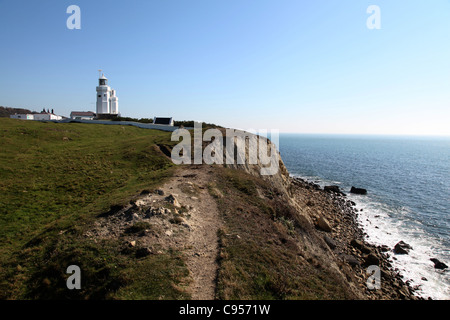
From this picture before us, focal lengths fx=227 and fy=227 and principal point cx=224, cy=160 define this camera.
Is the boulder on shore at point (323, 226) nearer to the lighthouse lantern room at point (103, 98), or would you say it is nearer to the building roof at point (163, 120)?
the building roof at point (163, 120)

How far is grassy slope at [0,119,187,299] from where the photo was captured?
30.6ft

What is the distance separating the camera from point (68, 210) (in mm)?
17766

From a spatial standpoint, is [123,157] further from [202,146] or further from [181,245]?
[181,245]

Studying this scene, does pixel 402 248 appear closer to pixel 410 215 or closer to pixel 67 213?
pixel 410 215

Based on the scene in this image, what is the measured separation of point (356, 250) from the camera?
2608 centimetres

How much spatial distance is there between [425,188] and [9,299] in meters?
72.1

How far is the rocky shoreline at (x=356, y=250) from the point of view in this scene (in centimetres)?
1972

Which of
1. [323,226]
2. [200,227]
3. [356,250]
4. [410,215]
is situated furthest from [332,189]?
[200,227]

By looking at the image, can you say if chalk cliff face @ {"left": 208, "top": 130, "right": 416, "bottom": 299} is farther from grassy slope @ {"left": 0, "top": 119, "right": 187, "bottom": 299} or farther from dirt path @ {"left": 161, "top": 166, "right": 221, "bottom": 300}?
grassy slope @ {"left": 0, "top": 119, "right": 187, "bottom": 299}

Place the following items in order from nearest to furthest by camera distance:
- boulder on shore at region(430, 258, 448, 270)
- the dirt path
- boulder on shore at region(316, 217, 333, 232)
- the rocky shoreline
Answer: the dirt path
the rocky shoreline
boulder on shore at region(430, 258, 448, 270)
boulder on shore at region(316, 217, 333, 232)

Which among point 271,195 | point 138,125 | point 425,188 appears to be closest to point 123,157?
point 271,195

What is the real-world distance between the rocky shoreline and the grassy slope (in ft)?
53.4

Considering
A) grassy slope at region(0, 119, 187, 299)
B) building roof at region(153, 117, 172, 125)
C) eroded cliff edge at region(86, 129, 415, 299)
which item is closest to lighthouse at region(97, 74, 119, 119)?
building roof at region(153, 117, 172, 125)

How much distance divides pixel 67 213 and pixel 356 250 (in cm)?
2916
